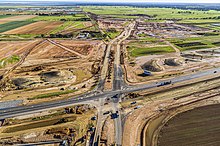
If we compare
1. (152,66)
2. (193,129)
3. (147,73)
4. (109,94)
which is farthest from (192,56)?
(193,129)

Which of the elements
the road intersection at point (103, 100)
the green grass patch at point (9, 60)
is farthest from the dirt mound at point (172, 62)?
the green grass patch at point (9, 60)

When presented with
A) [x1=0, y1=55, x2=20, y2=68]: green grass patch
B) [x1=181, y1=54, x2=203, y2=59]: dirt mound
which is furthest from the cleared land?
[x1=0, y1=55, x2=20, y2=68]: green grass patch

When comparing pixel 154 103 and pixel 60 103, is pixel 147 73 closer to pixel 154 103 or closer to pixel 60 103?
pixel 154 103

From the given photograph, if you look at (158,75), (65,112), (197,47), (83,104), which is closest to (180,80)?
(158,75)

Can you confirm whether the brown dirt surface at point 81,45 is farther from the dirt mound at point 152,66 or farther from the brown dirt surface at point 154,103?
the brown dirt surface at point 154,103

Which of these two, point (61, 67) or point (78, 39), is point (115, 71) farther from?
point (78, 39)

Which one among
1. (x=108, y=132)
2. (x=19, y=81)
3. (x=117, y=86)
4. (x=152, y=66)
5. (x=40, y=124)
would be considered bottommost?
(x=108, y=132)
